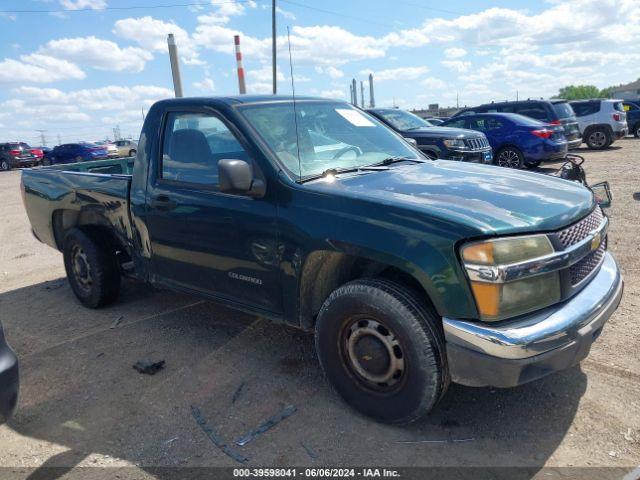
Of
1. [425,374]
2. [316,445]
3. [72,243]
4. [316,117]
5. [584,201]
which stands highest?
[316,117]

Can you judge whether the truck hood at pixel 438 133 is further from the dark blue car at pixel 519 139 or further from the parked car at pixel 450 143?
the dark blue car at pixel 519 139

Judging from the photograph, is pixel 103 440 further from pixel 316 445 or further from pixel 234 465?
pixel 316 445

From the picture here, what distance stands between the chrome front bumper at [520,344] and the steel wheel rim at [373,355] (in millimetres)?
329

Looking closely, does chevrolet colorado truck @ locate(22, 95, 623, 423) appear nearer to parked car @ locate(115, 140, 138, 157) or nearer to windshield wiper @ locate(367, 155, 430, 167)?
windshield wiper @ locate(367, 155, 430, 167)

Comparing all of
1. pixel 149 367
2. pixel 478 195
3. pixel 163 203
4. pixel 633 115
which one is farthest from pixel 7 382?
pixel 633 115

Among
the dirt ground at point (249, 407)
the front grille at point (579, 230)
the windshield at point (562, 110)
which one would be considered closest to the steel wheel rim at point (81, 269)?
the dirt ground at point (249, 407)

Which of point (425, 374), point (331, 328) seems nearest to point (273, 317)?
point (331, 328)

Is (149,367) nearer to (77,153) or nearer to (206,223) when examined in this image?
(206,223)

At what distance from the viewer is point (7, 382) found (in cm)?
245

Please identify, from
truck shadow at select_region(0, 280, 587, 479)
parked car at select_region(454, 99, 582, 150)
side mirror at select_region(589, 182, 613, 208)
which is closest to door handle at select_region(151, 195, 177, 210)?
truck shadow at select_region(0, 280, 587, 479)

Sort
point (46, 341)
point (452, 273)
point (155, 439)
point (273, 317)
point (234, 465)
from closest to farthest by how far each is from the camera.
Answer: point (452, 273), point (234, 465), point (155, 439), point (273, 317), point (46, 341)

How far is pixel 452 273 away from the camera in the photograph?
98.6 inches

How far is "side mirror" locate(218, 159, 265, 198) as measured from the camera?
3055mm

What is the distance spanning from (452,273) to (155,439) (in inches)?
74.5
